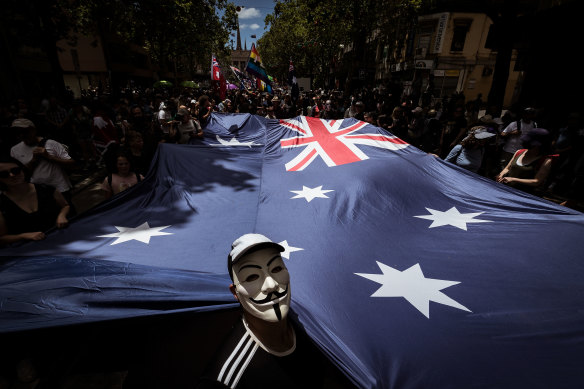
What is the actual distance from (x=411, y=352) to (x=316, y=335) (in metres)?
0.65

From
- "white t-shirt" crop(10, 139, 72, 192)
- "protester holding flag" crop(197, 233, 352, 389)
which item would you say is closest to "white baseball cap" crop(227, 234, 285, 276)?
"protester holding flag" crop(197, 233, 352, 389)

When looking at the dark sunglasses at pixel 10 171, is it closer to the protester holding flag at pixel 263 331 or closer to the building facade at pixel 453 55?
the protester holding flag at pixel 263 331

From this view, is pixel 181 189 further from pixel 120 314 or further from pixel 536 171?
pixel 536 171

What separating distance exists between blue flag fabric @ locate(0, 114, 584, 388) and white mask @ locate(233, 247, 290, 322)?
526mm

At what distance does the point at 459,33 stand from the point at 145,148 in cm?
2802

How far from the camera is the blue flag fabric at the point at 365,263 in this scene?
1.86 meters

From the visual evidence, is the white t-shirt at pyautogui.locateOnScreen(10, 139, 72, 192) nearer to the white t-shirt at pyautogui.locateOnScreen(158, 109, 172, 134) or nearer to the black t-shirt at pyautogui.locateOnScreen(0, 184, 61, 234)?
the black t-shirt at pyautogui.locateOnScreen(0, 184, 61, 234)

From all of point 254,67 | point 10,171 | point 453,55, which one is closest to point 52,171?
point 10,171

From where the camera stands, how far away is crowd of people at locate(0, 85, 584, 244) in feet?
10.5

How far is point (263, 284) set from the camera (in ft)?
4.90

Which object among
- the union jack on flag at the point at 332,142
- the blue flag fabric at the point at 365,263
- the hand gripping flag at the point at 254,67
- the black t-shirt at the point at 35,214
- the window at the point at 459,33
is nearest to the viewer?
the blue flag fabric at the point at 365,263

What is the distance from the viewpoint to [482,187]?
12.9 ft

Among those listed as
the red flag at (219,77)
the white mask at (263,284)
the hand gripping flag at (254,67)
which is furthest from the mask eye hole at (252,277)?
the hand gripping flag at (254,67)

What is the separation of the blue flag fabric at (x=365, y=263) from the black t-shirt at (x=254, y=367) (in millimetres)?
409
